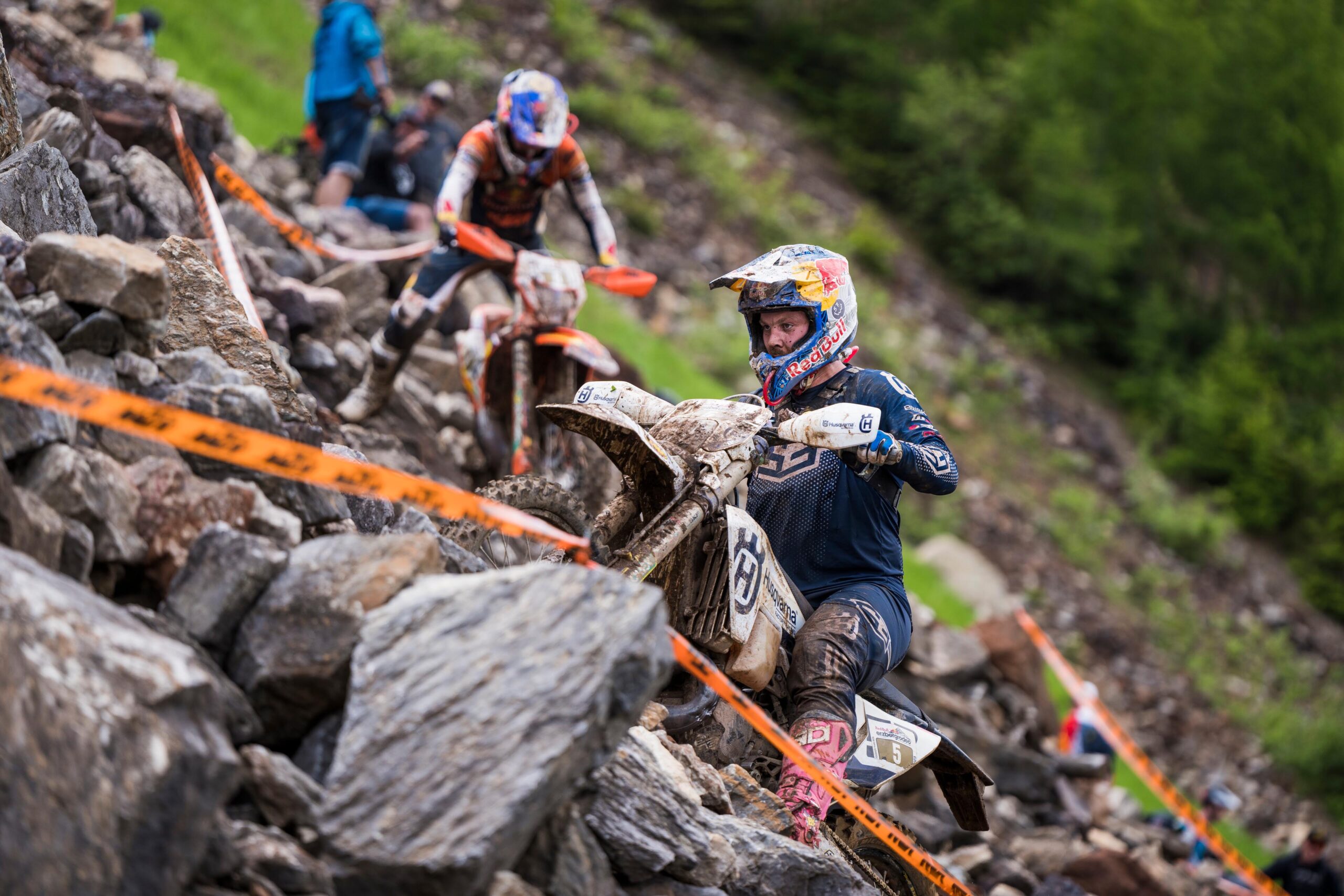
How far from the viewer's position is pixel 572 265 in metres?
8.37

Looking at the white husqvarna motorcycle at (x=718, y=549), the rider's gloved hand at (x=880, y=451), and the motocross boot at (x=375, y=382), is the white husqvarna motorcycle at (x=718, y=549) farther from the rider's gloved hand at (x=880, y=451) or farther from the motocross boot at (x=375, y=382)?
the motocross boot at (x=375, y=382)

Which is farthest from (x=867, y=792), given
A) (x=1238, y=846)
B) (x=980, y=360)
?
(x=980, y=360)

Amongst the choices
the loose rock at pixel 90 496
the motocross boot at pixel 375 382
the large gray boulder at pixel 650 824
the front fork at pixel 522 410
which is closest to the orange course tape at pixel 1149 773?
the front fork at pixel 522 410

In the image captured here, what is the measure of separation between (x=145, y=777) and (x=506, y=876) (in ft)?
3.24

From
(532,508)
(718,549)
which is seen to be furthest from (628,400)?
(718,549)

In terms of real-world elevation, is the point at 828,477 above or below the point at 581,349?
above

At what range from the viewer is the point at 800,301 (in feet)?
17.7

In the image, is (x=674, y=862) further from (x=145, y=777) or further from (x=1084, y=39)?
(x=1084, y=39)

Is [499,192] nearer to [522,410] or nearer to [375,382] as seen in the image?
[375,382]

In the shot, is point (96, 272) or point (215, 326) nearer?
point (96, 272)

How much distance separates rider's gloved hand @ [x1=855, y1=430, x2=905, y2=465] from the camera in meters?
4.77

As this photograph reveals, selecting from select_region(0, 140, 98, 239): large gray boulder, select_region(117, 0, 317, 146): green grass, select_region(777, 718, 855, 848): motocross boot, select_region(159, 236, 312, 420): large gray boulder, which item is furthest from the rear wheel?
select_region(117, 0, 317, 146): green grass

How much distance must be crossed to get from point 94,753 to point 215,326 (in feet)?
9.11

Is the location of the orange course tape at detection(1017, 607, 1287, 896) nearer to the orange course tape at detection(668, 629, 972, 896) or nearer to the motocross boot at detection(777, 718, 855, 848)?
the orange course tape at detection(668, 629, 972, 896)
